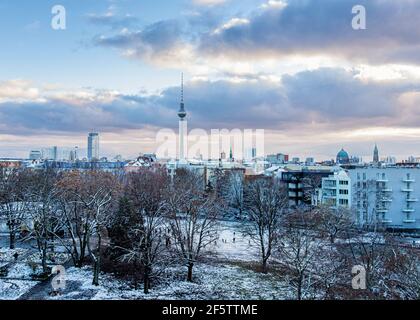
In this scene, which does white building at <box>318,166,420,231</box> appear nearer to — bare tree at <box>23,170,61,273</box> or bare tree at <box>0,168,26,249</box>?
bare tree at <box>23,170,61,273</box>

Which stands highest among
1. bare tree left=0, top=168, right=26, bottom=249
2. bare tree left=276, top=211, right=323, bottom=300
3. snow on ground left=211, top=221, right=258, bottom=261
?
bare tree left=0, top=168, right=26, bottom=249

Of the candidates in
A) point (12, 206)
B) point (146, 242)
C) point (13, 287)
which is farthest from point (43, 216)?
point (12, 206)

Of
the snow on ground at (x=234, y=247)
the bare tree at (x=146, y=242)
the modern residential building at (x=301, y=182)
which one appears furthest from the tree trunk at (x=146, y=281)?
the modern residential building at (x=301, y=182)

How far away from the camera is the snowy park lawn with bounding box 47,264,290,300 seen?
141 inches

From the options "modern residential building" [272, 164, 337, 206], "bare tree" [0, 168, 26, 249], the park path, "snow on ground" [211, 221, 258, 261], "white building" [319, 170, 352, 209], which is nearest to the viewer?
the park path

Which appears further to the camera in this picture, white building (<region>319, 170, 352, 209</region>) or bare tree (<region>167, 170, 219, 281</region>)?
white building (<region>319, 170, 352, 209</region>)

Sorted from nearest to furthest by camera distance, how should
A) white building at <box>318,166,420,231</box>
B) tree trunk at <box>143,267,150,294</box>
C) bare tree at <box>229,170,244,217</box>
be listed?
tree trunk at <box>143,267,150,294</box>
white building at <box>318,166,420,231</box>
bare tree at <box>229,170,244,217</box>

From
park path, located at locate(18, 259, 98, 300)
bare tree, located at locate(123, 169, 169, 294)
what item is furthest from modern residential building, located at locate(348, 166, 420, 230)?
park path, located at locate(18, 259, 98, 300)

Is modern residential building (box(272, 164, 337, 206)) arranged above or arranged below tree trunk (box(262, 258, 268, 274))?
above

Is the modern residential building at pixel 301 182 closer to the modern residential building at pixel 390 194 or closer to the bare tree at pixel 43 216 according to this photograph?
the modern residential building at pixel 390 194

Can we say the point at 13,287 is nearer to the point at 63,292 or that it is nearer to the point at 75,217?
the point at 63,292
